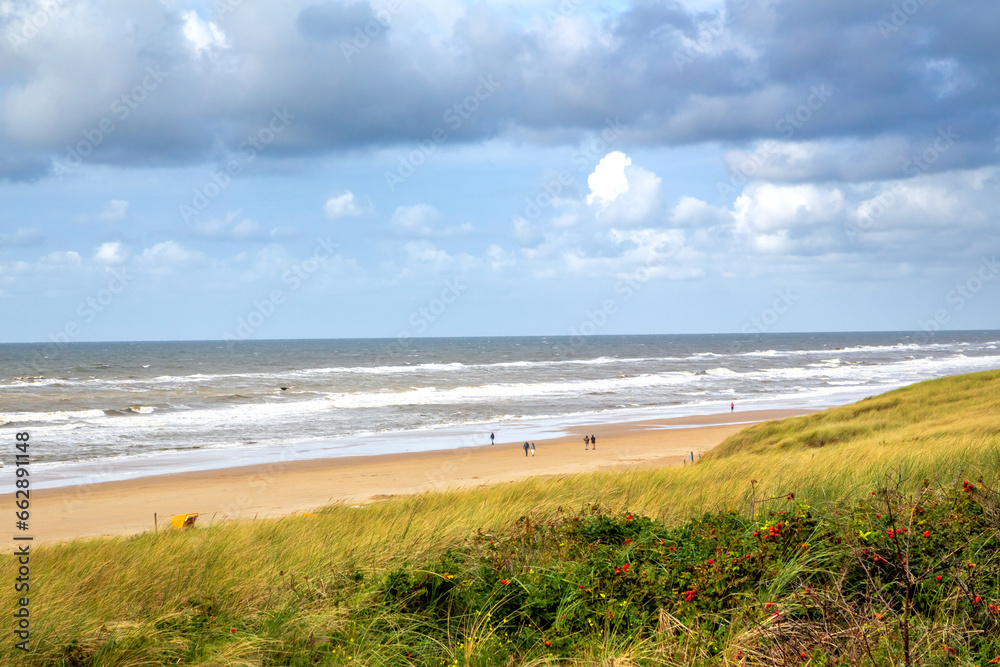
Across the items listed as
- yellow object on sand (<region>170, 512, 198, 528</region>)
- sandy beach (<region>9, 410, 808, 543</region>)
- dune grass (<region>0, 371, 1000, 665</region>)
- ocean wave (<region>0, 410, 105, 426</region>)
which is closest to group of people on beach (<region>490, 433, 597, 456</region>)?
sandy beach (<region>9, 410, 808, 543</region>)

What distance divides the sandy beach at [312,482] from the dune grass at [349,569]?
8.26 m

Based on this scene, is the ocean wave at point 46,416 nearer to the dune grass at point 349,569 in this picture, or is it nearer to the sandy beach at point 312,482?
the sandy beach at point 312,482

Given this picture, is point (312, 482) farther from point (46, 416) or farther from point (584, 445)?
point (46, 416)

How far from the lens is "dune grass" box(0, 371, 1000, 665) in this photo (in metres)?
4.22

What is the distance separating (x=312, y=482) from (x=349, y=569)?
19046mm

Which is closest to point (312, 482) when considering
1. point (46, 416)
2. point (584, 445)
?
point (584, 445)

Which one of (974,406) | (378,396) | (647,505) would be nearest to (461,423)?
(378,396)

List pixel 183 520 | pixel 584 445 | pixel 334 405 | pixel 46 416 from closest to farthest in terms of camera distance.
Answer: pixel 183 520 → pixel 584 445 → pixel 46 416 → pixel 334 405

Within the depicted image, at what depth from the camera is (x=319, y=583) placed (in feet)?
17.2

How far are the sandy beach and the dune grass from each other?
8.26m

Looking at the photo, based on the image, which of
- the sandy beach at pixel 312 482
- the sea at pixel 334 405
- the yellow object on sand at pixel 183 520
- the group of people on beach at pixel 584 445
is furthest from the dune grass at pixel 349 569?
the sea at pixel 334 405

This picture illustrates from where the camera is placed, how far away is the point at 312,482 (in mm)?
23688

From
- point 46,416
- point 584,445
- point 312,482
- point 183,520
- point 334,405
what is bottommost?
point 584,445

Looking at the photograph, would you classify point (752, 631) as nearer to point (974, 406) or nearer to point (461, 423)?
point (974, 406)
